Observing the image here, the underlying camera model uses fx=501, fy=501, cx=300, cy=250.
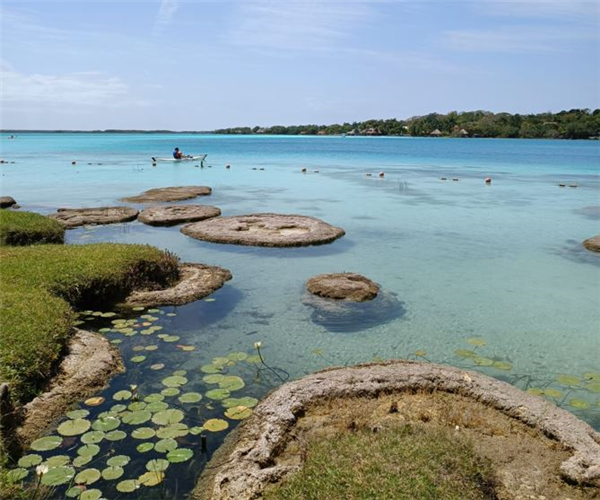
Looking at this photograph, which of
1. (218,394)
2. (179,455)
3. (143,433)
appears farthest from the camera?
(218,394)

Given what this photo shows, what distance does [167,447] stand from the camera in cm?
520

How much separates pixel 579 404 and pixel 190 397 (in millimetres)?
4901

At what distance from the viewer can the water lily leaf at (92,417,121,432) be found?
546 cm

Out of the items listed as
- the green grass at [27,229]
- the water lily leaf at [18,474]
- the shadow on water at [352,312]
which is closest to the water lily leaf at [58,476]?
the water lily leaf at [18,474]

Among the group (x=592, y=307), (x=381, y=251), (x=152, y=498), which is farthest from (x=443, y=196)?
(x=152, y=498)

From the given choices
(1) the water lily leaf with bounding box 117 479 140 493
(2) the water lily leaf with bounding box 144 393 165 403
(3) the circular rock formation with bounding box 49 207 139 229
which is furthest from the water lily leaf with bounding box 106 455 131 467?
(3) the circular rock formation with bounding box 49 207 139 229

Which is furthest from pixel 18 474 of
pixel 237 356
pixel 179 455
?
pixel 237 356

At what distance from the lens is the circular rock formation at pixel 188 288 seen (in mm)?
9305

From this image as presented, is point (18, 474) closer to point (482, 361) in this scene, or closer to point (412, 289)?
point (482, 361)

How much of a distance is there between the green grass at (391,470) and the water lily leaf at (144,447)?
4.96ft

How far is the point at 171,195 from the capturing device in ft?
80.0

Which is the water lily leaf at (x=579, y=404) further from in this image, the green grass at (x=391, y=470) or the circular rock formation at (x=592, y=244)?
the circular rock formation at (x=592, y=244)

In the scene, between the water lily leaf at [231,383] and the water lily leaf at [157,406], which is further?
the water lily leaf at [231,383]

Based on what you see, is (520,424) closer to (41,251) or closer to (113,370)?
(113,370)
